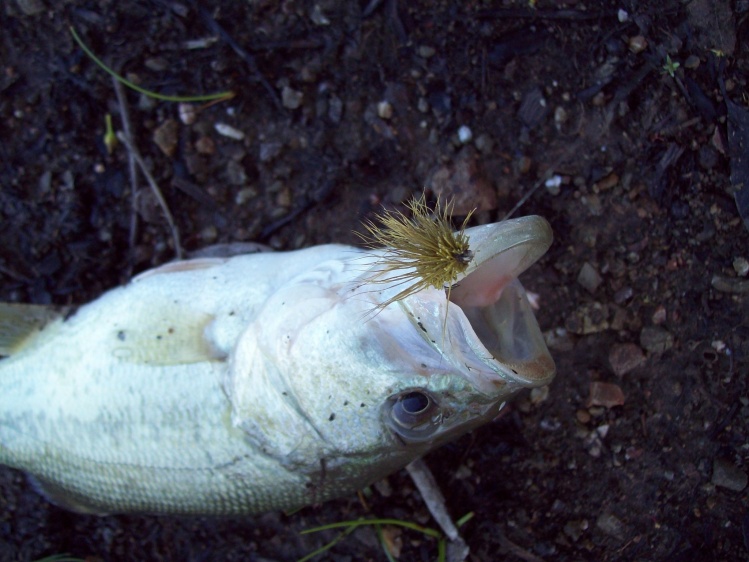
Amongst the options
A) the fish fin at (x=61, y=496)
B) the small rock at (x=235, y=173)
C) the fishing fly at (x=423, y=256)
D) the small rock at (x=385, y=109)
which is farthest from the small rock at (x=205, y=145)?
the fish fin at (x=61, y=496)

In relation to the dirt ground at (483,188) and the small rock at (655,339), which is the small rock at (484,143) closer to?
the dirt ground at (483,188)

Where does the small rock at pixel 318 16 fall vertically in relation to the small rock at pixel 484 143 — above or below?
above

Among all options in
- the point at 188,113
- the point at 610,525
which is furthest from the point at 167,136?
the point at 610,525

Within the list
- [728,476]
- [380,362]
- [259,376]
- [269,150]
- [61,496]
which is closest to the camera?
[380,362]

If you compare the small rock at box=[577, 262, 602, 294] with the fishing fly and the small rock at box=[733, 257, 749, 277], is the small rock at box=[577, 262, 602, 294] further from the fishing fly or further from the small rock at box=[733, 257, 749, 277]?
the fishing fly

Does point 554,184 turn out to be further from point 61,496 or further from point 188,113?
point 61,496

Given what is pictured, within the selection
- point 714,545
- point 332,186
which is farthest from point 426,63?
point 714,545

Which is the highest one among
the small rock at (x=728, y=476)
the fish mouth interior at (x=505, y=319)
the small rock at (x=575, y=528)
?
the fish mouth interior at (x=505, y=319)
